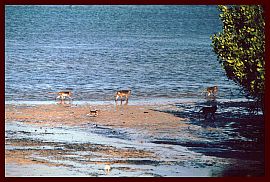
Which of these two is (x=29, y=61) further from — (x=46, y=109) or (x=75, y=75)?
(x=46, y=109)

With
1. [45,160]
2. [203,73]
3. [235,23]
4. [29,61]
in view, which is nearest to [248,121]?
[235,23]

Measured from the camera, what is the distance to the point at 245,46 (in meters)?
34.7

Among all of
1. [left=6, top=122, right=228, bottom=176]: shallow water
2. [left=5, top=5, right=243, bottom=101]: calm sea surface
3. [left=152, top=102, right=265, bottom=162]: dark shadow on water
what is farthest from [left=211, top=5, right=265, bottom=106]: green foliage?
[left=5, top=5, right=243, bottom=101]: calm sea surface

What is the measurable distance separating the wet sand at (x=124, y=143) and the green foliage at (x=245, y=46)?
8.48 feet

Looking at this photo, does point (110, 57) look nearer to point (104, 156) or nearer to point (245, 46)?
point (245, 46)

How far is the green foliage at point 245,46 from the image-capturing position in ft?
106

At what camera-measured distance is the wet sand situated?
29.9 m

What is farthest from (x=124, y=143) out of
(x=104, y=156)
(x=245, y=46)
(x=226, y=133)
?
(x=245, y=46)

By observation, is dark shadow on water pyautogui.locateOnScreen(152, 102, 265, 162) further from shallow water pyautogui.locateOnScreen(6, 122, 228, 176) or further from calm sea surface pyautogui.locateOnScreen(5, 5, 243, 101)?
→ calm sea surface pyautogui.locateOnScreen(5, 5, 243, 101)

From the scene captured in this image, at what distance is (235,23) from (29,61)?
3083 centimetres

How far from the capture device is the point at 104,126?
122ft

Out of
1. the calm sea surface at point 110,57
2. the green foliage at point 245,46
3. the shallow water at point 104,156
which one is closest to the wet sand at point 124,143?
the shallow water at point 104,156

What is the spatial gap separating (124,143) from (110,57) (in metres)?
35.6

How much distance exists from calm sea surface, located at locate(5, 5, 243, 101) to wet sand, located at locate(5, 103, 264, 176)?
206 inches
